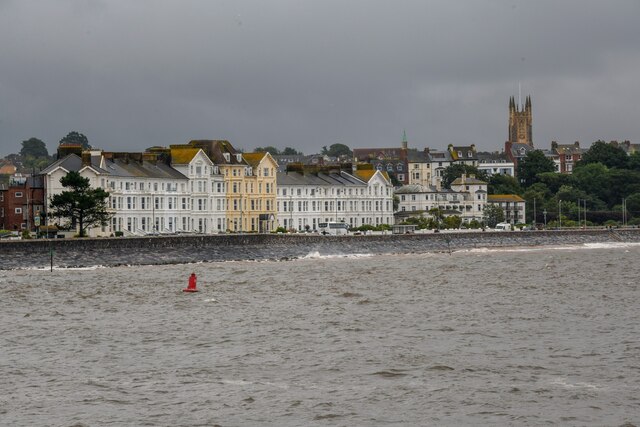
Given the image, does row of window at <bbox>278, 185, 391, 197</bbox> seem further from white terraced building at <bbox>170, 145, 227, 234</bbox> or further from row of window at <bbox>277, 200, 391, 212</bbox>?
white terraced building at <bbox>170, 145, 227, 234</bbox>

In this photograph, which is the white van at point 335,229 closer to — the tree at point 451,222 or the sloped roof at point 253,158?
the sloped roof at point 253,158

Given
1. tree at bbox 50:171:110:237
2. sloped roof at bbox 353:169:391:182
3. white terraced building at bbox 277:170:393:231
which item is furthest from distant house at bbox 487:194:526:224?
tree at bbox 50:171:110:237

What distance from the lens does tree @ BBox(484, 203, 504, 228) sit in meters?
187

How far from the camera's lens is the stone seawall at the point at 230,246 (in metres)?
89.9

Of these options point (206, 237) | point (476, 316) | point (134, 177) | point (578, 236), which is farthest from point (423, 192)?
point (476, 316)

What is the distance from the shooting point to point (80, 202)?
349ft

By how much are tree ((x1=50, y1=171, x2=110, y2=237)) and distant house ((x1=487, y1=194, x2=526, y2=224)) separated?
9700cm

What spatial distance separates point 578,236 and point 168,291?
96.3 meters

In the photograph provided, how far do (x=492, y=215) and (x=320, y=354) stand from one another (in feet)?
492

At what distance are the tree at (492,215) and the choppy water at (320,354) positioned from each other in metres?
115

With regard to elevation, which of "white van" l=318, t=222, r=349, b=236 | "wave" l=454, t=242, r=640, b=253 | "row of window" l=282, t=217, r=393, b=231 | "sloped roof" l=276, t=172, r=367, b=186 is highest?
"sloped roof" l=276, t=172, r=367, b=186

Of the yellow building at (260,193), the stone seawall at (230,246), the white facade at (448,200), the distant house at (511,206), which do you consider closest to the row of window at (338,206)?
the yellow building at (260,193)

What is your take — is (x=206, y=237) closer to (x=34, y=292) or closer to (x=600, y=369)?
(x=34, y=292)

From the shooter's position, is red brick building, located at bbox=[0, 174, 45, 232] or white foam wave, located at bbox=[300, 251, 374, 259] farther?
red brick building, located at bbox=[0, 174, 45, 232]
